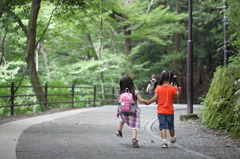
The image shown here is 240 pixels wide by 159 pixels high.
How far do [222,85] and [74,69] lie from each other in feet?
62.6

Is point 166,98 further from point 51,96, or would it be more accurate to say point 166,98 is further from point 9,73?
point 9,73

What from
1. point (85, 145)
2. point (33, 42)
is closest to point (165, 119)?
point (85, 145)

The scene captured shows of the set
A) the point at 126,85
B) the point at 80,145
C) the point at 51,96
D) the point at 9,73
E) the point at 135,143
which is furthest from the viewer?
the point at 9,73

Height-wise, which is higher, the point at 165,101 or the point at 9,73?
the point at 9,73

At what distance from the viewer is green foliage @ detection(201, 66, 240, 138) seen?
28.4 ft

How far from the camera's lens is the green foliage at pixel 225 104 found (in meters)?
8.66

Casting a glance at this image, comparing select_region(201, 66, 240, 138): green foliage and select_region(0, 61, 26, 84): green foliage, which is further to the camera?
select_region(0, 61, 26, 84): green foliage

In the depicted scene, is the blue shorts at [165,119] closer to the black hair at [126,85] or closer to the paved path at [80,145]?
the paved path at [80,145]

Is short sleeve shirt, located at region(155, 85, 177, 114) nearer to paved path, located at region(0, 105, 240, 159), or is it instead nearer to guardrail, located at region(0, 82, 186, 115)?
paved path, located at region(0, 105, 240, 159)

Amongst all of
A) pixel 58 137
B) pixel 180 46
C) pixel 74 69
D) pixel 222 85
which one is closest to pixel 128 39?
pixel 74 69

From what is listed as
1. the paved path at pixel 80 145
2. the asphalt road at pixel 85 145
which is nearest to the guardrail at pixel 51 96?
the paved path at pixel 80 145

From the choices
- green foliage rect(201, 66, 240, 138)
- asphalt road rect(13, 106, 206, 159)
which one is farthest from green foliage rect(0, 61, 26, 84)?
green foliage rect(201, 66, 240, 138)

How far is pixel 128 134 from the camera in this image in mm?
9078

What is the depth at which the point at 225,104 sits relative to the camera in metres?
9.54
